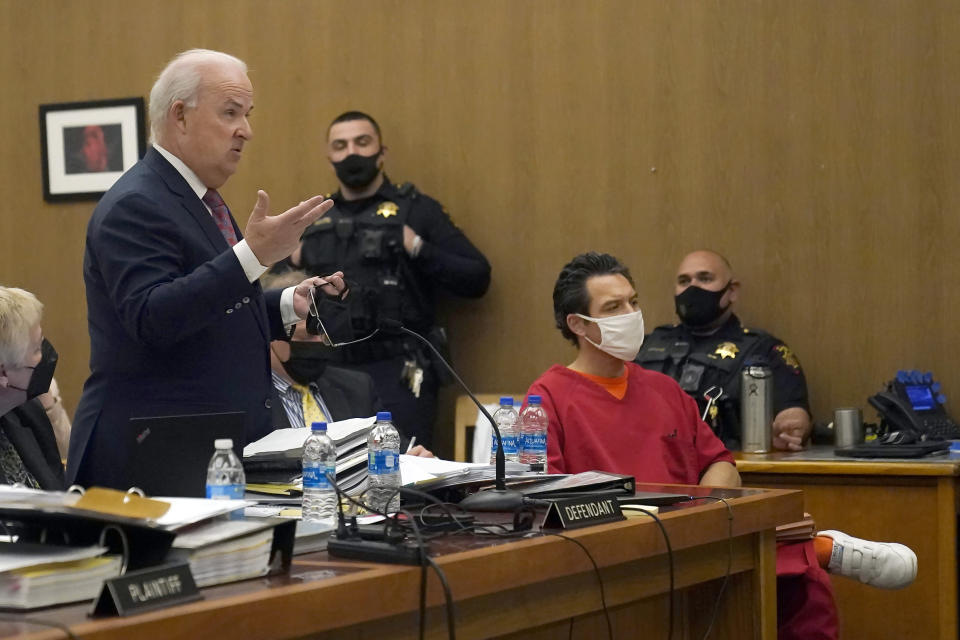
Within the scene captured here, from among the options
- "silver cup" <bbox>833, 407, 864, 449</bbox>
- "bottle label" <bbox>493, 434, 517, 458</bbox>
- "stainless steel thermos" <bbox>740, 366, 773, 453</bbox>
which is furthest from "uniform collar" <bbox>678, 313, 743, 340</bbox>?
"bottle label" <bbox>493, 434, 517, 458</bbox>

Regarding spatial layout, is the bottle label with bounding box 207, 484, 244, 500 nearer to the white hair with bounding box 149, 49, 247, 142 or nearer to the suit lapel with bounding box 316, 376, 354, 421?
the white hair with bounding box 149, 49, 247, 142

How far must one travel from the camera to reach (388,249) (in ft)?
18.5

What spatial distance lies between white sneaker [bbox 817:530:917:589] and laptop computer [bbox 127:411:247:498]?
1905 millimetres

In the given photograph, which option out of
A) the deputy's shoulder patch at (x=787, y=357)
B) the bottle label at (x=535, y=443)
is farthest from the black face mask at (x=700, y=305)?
the bottle label at (x=535, y=443)

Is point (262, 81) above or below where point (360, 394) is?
above

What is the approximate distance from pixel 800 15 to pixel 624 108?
0.86 metres

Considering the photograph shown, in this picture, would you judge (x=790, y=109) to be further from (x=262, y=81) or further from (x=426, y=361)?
(x=262, y=81)

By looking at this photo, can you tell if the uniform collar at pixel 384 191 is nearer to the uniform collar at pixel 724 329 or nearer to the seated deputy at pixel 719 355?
the seated deputy at pixel 719 355

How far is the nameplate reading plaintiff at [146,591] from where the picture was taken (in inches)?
58.8

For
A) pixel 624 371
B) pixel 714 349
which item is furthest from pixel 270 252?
pixel 714 349

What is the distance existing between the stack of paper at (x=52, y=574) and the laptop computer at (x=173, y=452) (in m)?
0.53

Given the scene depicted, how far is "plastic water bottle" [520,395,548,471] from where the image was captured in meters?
3.08

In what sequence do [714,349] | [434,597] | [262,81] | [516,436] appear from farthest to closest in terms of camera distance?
[262,81], [714,349], [516,436], [434,597]

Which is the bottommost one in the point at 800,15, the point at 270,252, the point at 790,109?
the point at 270,252
